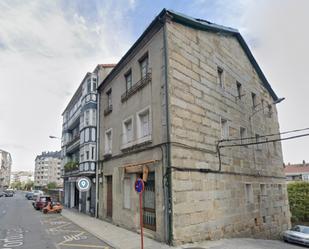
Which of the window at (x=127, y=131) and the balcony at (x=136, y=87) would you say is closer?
the balcony at (x=136, y=87)

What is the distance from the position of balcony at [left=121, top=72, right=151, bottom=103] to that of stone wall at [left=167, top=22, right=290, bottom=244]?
168 centimetres

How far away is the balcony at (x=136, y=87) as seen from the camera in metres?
12.8

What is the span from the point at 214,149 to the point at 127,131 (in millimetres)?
4893

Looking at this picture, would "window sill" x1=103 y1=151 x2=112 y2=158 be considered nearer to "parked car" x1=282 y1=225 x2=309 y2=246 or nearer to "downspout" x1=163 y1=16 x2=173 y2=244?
"downspout" x1=163 y1=16 x2=173 y2=244

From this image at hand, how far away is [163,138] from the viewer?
36.2ft

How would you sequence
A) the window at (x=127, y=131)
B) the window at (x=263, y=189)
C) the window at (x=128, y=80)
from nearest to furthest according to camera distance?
the window at (x=127, y=131), the window at (x=128, y=80), the window at (x=263, y=189)

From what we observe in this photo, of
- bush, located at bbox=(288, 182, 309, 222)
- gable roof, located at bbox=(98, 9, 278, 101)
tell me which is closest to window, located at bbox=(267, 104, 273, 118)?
gable roof, located at bbox=(98, 9, 278, 101)

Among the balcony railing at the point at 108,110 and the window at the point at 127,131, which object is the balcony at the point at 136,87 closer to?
the window at the point at 127,131

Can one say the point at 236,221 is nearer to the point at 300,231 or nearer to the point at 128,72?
the point at 300,231

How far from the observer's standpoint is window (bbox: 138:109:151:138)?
12.9 metres

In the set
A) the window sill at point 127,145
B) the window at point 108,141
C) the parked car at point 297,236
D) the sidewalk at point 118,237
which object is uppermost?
the window at point 108,141

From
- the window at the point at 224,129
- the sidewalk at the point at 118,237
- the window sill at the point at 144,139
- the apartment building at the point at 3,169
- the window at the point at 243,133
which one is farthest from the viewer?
the apartment building at the point at 3,169

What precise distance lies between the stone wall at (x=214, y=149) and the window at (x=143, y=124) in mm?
2122

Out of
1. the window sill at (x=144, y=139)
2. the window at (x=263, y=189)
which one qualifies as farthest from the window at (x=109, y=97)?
the window at (x=263, y=189)
